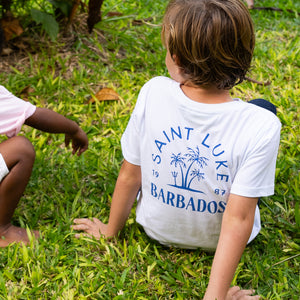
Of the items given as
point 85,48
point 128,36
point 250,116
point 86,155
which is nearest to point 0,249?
point 86,155

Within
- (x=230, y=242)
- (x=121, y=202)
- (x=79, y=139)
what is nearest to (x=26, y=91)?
(x=79, y=139)

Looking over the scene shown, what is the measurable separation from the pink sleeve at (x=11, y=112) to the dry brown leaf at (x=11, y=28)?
133 cm

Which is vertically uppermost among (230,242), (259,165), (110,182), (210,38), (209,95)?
(210,38)

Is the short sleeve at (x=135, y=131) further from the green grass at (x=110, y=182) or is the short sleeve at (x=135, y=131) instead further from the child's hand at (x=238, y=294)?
the child's hand at (x=238, y=294)

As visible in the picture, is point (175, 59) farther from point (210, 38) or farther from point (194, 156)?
point (194, 156)

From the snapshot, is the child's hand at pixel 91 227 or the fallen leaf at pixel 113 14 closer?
the child's hand at pixel 91 227

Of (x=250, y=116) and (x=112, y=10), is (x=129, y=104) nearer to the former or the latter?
(x=112, y=10)

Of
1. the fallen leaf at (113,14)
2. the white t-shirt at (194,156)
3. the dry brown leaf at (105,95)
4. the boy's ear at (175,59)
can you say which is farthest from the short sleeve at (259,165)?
the fallen leaf at (113,14)

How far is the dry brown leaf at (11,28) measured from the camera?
320 cm

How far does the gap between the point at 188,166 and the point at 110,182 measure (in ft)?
2.66

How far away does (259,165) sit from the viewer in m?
1.61

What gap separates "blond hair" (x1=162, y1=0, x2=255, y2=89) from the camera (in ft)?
5.05

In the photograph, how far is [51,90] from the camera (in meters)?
3.07

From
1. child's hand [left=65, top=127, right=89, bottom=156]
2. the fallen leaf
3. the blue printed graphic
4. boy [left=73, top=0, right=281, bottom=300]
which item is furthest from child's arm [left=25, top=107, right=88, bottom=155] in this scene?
the fallen leaf
